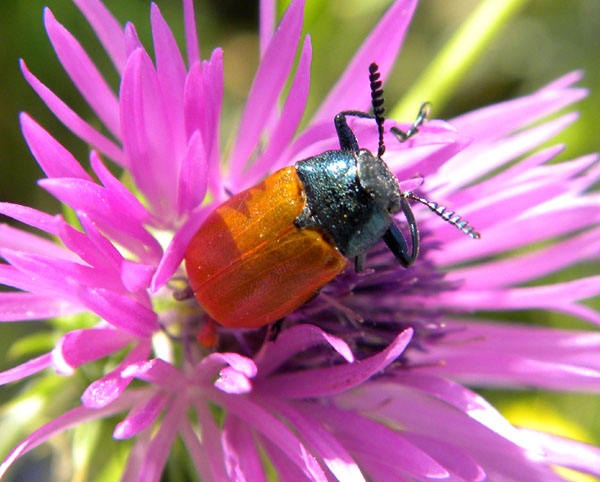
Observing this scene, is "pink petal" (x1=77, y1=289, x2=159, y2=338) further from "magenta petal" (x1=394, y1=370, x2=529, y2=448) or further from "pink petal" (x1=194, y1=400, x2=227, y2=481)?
"magenta petal" (x1=394, y1=370, x2=529, y2=448)

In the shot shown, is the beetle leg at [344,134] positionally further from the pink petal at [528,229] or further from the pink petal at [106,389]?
the pink petal at [106,389]

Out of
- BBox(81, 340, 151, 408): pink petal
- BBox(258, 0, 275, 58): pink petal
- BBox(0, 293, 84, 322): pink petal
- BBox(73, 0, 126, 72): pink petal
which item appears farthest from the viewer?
BBox(258, 0, 275, 58): pink petal

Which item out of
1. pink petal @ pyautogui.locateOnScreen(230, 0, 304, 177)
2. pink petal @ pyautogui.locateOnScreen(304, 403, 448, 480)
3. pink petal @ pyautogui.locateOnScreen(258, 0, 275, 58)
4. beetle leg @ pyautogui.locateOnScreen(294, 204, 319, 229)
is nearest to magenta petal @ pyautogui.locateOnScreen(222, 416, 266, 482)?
pink petal @ pyautogui.locateOnScreen(304, 403, 448, 480)

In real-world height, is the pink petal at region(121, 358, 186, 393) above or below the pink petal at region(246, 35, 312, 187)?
below

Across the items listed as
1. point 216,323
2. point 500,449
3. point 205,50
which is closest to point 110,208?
point 216,323

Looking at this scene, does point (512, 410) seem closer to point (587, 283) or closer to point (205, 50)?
point (587, 283)

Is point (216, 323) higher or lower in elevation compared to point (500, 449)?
higher

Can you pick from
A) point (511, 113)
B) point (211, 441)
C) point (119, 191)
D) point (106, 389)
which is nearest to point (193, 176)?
point (119, 191)
